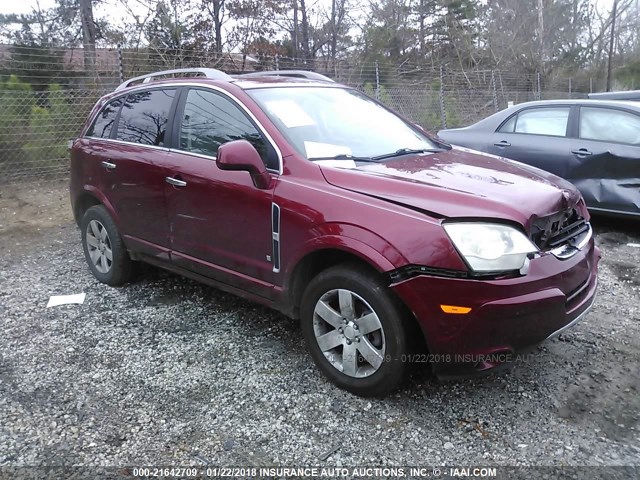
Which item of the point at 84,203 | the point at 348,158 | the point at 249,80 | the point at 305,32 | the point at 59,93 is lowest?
the point at 84,203

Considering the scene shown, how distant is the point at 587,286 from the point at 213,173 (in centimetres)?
235

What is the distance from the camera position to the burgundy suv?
2.58 m

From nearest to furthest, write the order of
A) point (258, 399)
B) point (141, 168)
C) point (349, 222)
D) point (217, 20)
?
point (349, 222)
point (258, 399)
point (141, 168)
point (217, 20)

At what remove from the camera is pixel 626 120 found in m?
5.72

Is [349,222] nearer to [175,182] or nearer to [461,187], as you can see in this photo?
[461,187]

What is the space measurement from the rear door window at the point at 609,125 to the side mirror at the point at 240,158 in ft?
14.4

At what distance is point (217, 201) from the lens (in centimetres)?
351

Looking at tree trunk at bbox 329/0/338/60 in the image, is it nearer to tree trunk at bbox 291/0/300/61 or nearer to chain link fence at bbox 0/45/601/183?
tree trunk at bbox 291/0/300/61

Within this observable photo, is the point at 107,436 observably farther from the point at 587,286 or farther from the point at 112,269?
the point at 587,286

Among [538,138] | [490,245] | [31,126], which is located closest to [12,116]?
[31,126]

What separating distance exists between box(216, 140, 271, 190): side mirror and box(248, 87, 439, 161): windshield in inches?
10.9

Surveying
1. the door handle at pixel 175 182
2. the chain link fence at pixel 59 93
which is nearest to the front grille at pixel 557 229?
the door handle at pixel 175 182

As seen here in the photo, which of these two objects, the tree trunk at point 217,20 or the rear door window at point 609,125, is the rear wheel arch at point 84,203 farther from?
the tree trunk at point 217,20

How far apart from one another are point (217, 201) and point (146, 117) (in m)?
1.23
